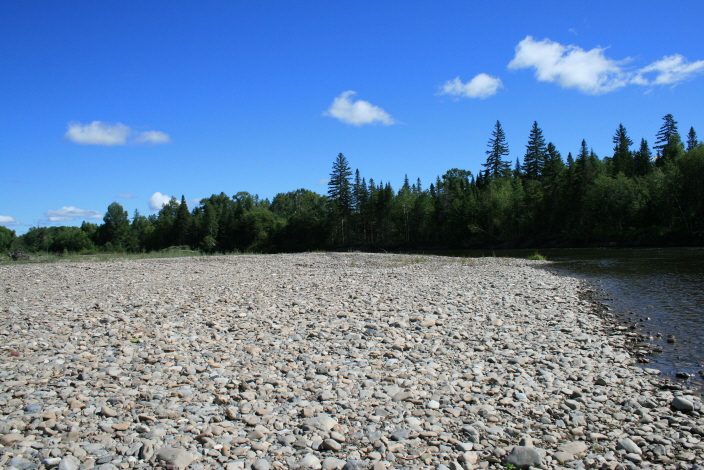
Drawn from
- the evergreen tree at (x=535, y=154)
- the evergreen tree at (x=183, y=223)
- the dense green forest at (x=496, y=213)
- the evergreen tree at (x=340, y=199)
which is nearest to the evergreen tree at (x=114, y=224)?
the dense green forest at (x=496, y=213)

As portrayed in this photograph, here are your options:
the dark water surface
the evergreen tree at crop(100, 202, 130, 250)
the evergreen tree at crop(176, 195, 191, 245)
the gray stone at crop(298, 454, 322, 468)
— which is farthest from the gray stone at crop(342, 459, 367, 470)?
the evergreen tree at crop(100, 202, 130, 250)

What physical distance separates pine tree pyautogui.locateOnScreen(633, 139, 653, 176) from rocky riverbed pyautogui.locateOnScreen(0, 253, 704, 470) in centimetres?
8125

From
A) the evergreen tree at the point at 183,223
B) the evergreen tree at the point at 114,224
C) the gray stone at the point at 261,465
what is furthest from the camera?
the evergreen tree at the point at 114,224

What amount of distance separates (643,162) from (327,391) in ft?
302

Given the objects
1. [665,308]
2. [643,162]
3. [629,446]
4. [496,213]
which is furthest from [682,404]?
[643,162]

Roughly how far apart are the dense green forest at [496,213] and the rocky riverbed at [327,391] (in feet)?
137

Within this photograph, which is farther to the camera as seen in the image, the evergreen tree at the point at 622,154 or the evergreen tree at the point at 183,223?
the evergreen tree at the point at 183,223

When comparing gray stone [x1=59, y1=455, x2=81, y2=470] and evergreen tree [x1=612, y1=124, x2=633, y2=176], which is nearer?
gray stone [x1=59, y1=455, x2=81, y2=470]

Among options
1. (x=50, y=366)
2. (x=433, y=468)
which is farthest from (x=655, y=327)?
(x=50, y=366)

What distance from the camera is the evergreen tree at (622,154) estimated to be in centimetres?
7994

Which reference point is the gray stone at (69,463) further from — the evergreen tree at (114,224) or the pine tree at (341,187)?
the evergreen tree at (114,224)

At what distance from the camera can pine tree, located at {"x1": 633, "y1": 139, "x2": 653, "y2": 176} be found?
75375 millimetres

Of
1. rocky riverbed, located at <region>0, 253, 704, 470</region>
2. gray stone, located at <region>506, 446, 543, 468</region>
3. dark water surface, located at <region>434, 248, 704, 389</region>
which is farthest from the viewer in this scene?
dark water surface, located at <region>434, 248, 704, 389</region>

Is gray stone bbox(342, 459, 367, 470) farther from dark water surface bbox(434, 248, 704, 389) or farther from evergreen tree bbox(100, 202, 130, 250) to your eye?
evergreen tree bbox(100, 202, 130, 250)
